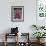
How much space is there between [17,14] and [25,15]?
0.34 meters

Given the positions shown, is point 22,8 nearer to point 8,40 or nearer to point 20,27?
point 20,27

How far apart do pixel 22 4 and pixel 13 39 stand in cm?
154

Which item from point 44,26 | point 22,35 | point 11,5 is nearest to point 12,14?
point 11,5

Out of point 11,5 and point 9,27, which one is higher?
point 11,5

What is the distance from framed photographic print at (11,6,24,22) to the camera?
21.6 feet

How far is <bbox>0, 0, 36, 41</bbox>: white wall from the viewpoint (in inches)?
259

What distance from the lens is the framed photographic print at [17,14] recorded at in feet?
21.6

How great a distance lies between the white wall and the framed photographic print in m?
0.13

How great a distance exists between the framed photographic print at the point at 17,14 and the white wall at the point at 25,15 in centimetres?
13

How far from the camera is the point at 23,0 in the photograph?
21.5 ft

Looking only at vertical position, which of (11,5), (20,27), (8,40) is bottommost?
(8,40)

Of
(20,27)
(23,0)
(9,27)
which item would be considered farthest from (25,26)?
(23,0)

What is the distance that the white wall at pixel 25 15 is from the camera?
657 centimetres

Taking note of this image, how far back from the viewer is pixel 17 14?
662 cm
